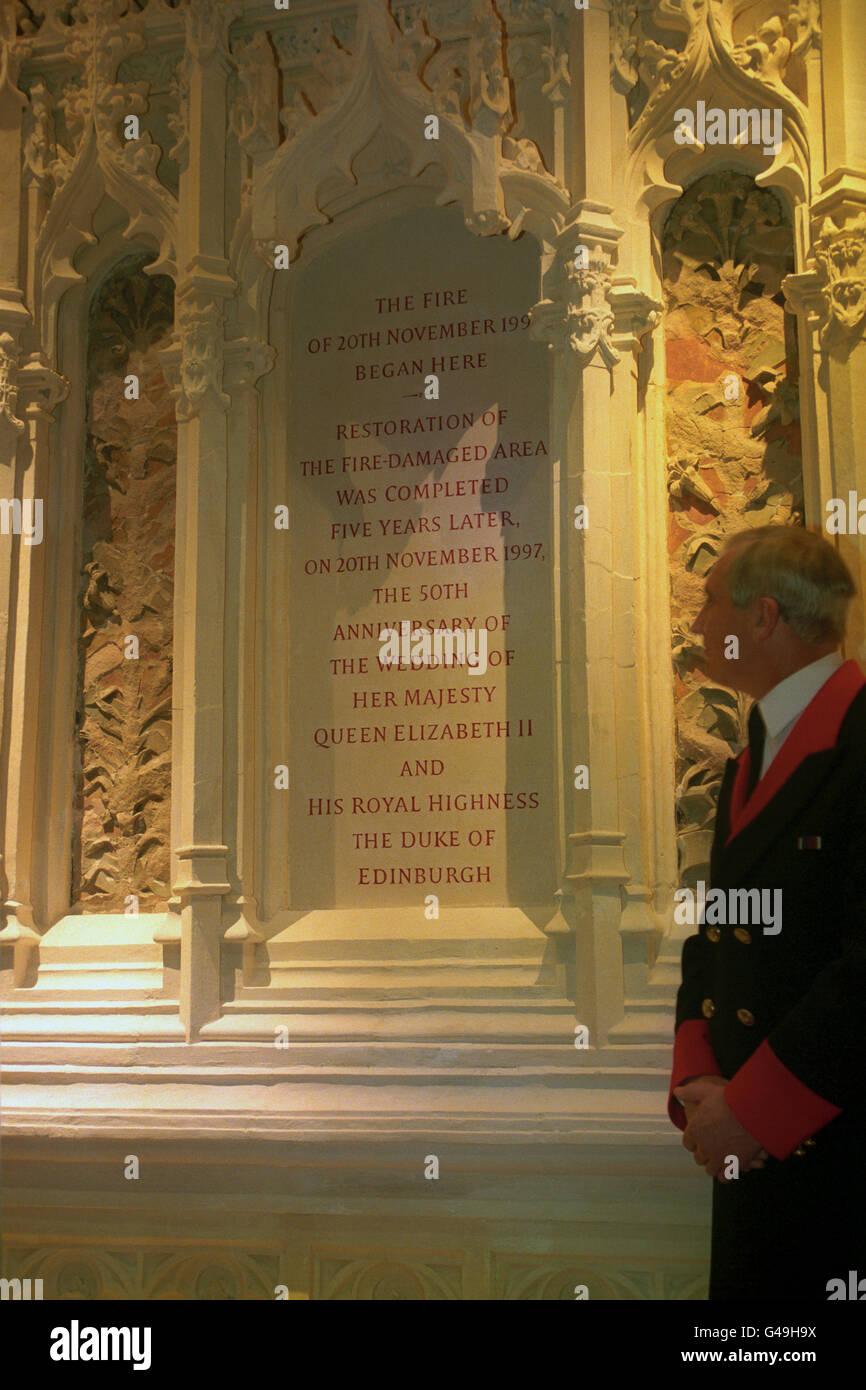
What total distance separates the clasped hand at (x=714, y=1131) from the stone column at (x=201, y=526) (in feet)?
5.61

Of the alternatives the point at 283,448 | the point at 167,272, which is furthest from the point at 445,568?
the point at 167,272

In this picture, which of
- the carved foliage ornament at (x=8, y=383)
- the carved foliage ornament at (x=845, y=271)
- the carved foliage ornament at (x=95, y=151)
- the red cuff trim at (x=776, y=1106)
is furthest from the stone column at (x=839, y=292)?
the carved foliage ornament at (x=8, y=383)

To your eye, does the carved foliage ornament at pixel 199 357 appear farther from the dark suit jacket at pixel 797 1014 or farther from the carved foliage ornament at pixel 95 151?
the dark suit jacket at pixel 797 1014

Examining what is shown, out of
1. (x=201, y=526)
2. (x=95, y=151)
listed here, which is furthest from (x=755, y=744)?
(x=95, y=151)

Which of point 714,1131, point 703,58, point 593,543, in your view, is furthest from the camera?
point 703,58

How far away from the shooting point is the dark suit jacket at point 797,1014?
331 centimetres

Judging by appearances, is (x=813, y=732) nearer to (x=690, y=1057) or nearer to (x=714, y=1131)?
(x=690, y=1057)

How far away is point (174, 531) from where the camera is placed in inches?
207

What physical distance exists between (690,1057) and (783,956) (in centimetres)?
41

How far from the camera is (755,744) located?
149 inches

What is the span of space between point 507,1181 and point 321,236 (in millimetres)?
3294

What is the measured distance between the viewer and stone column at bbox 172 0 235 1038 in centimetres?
470

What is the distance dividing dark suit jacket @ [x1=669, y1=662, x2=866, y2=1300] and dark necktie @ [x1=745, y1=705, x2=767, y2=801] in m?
0.07

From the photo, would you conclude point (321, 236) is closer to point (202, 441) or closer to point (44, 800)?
point (202, 441)
